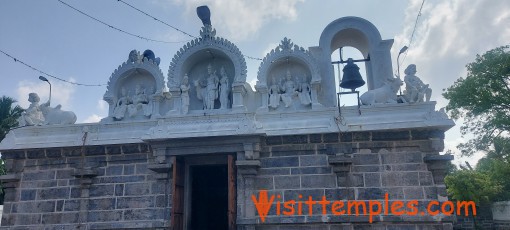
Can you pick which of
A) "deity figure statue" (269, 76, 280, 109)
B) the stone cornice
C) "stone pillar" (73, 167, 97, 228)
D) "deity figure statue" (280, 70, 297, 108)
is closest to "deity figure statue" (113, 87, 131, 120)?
the stone cornice

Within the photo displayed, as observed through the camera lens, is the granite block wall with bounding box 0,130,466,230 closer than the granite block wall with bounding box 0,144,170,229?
Yes

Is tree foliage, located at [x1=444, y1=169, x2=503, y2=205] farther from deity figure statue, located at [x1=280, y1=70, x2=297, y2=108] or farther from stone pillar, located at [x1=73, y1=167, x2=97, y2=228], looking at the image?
stone pillar, located at [x1=73, y1=167, x2=97, y2=228]

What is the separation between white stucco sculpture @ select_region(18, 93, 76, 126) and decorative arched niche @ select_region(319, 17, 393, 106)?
6.58 meters

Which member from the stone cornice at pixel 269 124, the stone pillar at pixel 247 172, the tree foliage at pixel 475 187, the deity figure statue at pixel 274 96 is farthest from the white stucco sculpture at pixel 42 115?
the tree foliage at pixel 475 187

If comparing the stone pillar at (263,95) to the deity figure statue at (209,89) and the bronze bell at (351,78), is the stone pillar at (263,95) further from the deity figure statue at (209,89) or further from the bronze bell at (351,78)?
the bronze bell at (351,78)

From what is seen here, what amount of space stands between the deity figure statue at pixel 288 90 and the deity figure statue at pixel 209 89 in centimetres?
170

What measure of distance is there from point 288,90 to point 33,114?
6728mm

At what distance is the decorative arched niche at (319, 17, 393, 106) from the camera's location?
9305 mm

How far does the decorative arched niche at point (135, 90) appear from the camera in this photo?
9.66 metres

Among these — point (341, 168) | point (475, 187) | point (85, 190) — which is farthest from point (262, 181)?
point (475, 187)

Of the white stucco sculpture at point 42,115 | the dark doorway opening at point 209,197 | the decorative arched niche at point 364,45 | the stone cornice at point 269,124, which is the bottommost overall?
the dark doorway opening at point 209,197

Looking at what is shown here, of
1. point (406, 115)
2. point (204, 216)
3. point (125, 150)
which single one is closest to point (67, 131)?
point (125, 150)

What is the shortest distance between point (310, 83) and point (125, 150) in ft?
15.6

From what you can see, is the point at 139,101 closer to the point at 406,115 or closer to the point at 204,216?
the point at 204,216
